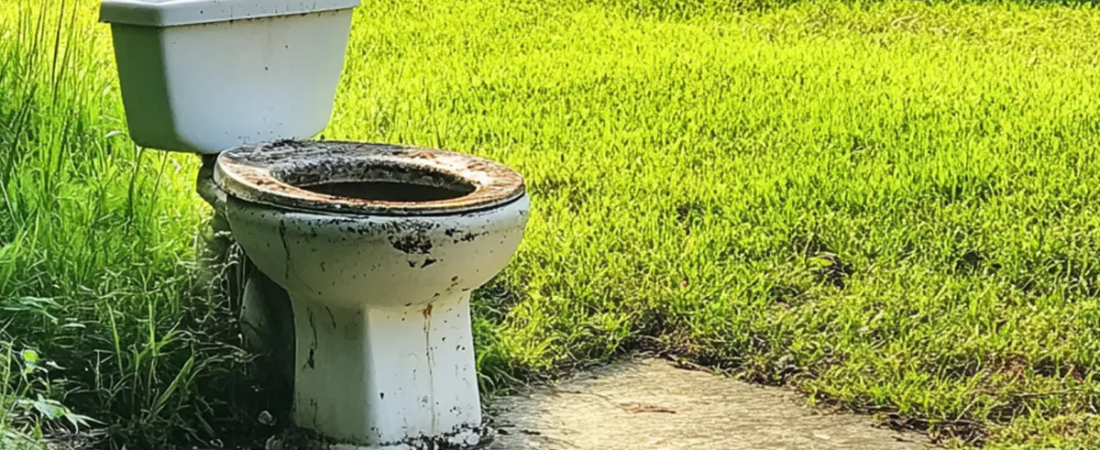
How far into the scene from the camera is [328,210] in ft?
7.80

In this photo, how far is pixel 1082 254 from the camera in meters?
3.78

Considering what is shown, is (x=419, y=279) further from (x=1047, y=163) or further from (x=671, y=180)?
(x=1047, y=163)

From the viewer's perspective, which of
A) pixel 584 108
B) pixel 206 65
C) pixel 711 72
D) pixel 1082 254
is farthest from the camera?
pixel 711 72

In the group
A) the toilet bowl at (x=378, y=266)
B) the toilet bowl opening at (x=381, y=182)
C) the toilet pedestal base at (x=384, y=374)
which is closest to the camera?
the toilet bowl at (x=378, y=266)

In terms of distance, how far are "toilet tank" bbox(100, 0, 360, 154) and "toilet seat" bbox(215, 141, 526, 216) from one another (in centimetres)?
9

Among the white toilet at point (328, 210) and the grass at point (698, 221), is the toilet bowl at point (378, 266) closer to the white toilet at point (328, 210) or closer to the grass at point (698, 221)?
the white toilet at point (328, 210)

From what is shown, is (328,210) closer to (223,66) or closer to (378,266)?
(378,266)

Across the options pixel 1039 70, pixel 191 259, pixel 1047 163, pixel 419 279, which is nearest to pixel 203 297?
pixel 191 259

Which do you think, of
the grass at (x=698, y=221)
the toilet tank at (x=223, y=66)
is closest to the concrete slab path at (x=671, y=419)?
the grass at (x=698, y=221)

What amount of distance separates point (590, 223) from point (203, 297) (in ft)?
4.67

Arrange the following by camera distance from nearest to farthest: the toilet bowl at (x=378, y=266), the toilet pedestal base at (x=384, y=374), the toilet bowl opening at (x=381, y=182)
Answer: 1. the toilet bowl at (x=378, y=266)
2. the toilet pedestal base at (x=384, y=374)
3. the toilet bowl opening at (x=381, y=182)

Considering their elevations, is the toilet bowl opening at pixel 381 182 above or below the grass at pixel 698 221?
above

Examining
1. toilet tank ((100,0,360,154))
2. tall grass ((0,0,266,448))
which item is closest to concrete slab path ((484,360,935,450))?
tall grass ((0,0,266,448))

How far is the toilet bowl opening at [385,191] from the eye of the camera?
277 cm
